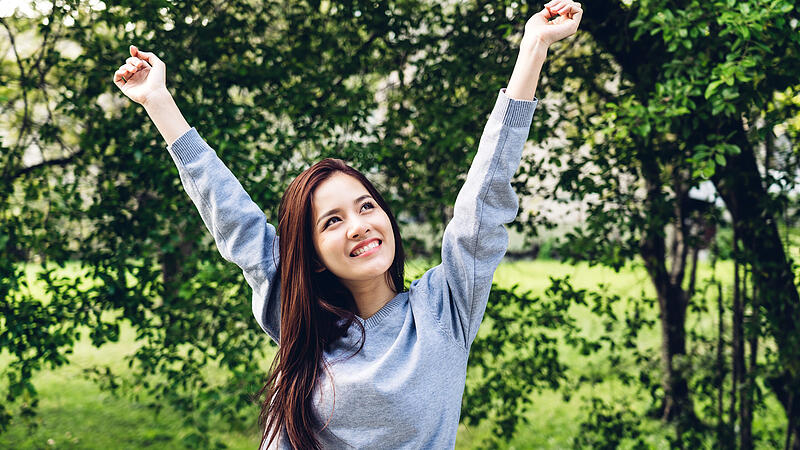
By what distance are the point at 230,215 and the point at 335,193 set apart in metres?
0.24

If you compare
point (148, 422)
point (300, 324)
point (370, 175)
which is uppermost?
point (370, 175)

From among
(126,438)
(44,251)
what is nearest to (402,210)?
(44,251)

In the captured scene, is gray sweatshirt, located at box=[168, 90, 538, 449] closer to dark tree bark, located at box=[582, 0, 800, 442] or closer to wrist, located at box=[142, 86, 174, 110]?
wrist, located at box=[142, 86, 174, 110]

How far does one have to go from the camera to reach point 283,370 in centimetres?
153

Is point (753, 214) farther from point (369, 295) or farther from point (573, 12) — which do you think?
point (369, 295)

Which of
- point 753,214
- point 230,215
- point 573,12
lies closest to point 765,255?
point 753,214

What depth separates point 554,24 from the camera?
1.44 metres

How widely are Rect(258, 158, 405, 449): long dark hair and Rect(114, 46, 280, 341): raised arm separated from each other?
6cm

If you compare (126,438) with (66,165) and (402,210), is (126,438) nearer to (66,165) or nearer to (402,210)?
(66,165)

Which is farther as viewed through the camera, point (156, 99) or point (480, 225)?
point (156, 99)

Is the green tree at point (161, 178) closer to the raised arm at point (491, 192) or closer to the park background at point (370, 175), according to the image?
the park background at point (370, 175)

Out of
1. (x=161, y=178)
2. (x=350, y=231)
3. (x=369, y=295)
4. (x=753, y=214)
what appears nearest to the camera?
(x=350, y=231)

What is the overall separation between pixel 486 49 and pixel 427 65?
1.12ft

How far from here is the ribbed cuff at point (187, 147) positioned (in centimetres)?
151
